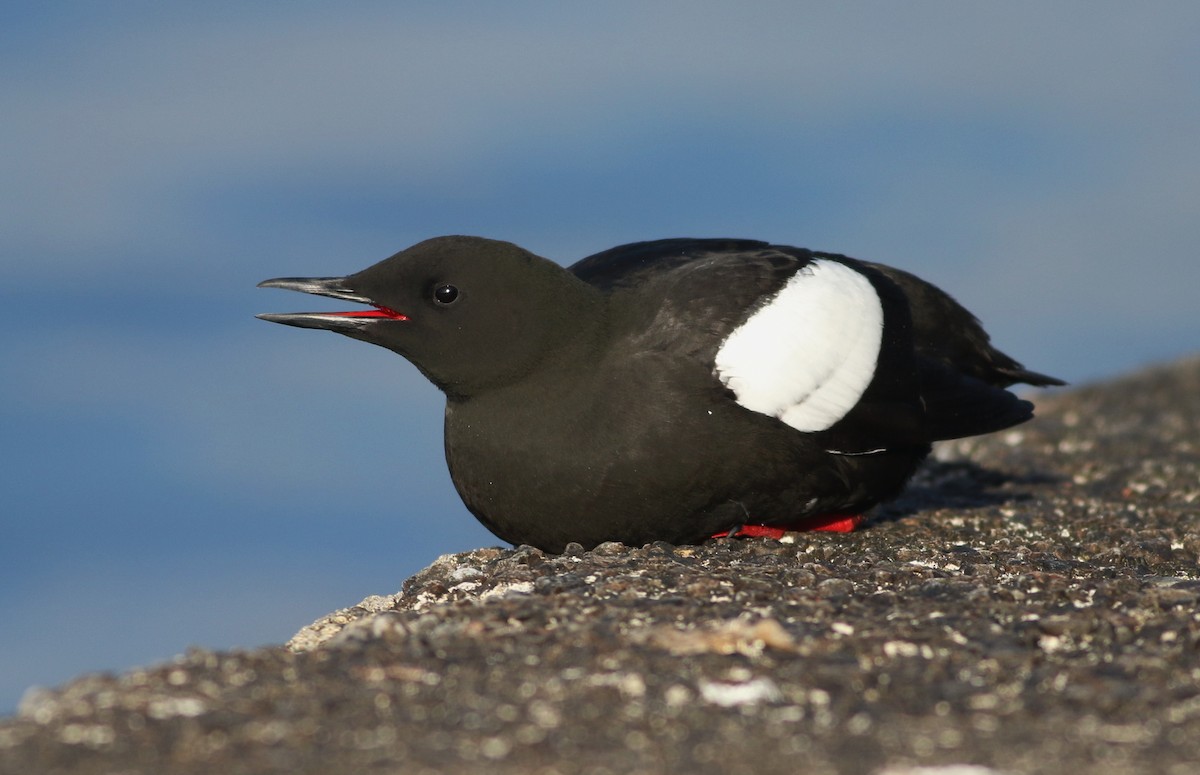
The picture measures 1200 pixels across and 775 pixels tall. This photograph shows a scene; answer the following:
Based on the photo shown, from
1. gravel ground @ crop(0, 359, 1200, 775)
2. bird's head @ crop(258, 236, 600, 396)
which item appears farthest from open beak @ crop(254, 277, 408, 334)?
gravel ground @ crop(0, 359, 1200, 775)

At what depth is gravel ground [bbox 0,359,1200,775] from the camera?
3189 mm

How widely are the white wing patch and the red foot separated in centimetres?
58

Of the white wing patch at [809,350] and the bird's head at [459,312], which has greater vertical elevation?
the bird's head at [459,312]

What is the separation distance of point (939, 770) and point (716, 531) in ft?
9.69

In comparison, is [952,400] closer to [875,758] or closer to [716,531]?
[716,531]

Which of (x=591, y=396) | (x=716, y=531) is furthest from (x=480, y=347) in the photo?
(x=716, y=531)

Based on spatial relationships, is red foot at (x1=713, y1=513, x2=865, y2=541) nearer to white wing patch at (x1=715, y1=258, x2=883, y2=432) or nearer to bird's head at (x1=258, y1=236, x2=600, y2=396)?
white wing patch at (x1=715, y1=258, x2=883, y2=432)

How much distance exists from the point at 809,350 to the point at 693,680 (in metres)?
2.73

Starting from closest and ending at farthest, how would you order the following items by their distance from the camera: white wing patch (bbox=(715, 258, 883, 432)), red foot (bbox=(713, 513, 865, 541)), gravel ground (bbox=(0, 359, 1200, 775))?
gravel ground (bbox=(0, 359, 1200, 775)) → white wing patch (bbox=(715, 258, 883, 432)) → red foot (bbox=(713, 513, 865, 541))

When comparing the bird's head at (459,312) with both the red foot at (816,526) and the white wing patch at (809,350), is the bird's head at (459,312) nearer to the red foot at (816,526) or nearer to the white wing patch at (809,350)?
the white wing patch at (809,350)

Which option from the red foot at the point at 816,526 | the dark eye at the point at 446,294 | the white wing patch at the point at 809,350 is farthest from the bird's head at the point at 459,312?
the red foot at the point at 816,526

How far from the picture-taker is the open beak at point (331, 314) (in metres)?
5.80

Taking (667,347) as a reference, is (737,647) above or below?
below

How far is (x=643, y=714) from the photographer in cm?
341
